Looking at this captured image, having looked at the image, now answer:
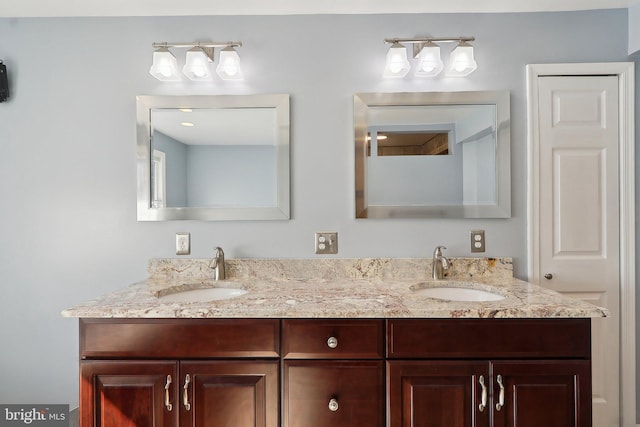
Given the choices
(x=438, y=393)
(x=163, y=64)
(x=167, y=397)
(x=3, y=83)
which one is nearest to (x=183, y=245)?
(x=167, y=397)

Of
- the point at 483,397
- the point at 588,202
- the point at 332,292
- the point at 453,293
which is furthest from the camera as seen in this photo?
the point at 588,202

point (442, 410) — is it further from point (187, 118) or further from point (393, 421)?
point (187, 118)

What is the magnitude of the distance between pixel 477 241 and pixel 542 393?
77 centimetres

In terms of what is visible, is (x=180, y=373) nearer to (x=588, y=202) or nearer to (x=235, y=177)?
(x=235, y=177)

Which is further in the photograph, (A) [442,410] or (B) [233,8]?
(B) [233,8]

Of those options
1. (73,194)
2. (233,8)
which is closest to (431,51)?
(233,8)

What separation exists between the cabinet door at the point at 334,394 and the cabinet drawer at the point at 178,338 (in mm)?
141

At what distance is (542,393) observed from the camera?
1.29 metres

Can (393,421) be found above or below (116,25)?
below

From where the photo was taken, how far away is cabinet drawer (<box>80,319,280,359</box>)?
1.32 meters

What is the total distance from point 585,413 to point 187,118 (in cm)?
210


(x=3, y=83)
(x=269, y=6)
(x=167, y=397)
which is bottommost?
(x=167, y=397)

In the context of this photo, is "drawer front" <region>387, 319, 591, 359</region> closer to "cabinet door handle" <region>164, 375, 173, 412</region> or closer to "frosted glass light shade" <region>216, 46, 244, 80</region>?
"cabinet door handle" <region>164, 375, 173, 412</region>

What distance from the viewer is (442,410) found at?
1.29 meters
